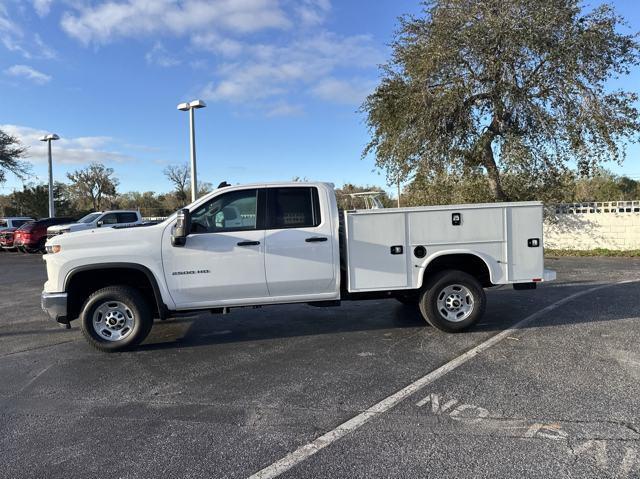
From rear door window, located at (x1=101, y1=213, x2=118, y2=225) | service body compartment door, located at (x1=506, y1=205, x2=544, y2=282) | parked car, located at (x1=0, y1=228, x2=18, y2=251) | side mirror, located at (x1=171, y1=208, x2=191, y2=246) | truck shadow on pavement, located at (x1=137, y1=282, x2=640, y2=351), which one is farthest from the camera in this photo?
parked car, located at (x1=0, y1=228, x2=18, y2=251)

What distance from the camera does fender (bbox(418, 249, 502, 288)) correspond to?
632 cm

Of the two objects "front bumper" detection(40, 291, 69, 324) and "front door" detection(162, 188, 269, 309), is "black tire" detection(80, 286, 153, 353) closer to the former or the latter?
"front bumper" detection(40, 291, 69, 324)

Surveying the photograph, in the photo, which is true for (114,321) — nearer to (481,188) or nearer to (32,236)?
(481,188)

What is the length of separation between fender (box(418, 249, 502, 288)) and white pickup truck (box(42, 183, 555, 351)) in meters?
0.01

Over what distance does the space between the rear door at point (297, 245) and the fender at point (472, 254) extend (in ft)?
3.80

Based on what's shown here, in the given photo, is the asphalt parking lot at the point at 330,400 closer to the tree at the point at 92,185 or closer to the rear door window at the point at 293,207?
the rear door window at the point at 293,207

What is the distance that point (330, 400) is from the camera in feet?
14.4

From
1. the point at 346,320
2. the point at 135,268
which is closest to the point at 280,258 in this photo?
the point at 135,268

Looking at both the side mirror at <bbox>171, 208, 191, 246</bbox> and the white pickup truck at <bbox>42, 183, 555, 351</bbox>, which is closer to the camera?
the side mirror at <bbox>171, 208, 191, 246</bbox>

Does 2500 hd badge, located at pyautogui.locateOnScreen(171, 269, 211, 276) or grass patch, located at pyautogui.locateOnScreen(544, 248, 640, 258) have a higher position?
2500 hd badge, located at pyautogui.locateOnScreen(171, 269, 211, 276)

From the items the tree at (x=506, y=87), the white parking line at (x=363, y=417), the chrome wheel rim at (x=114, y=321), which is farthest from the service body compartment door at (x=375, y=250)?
the tree at (x=506, y=87)

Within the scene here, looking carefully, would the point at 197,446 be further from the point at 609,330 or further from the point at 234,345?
the point at 609,330

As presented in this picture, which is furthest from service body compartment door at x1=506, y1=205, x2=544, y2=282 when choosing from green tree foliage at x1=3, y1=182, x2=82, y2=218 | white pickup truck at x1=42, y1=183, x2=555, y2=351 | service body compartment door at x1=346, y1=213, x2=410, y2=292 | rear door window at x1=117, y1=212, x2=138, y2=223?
green tree foliage at x1=3, y1=182, x2=82, y2=218

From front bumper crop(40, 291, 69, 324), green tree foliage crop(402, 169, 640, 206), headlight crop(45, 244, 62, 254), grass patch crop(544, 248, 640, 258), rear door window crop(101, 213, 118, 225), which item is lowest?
grass patch crop(544, 248, 640, 258)
